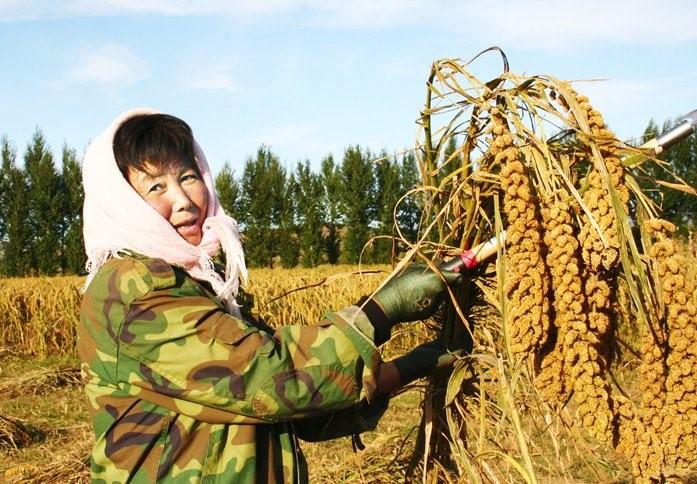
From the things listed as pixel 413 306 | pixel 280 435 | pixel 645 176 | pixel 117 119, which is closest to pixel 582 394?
pixel 413 306

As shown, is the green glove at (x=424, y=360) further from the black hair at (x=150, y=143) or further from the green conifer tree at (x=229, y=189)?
the green conifer tree at (x=229, y=189)

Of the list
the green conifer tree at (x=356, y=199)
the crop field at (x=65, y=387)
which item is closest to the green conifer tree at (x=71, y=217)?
the green conifer tree at (x=356, y=199)

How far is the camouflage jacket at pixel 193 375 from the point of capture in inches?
69.9

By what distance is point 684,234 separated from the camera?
18891 millimetres

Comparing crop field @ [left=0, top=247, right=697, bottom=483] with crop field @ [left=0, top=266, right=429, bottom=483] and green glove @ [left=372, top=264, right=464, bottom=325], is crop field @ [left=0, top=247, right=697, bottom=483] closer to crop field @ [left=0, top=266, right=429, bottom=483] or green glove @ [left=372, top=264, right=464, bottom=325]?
crop field @ [left=0, top=266, right=429, bottom=483]

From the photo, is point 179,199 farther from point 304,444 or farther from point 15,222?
point 15,222

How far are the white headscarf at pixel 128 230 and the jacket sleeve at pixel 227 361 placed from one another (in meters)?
0.13

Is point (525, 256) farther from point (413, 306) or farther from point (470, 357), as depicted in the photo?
point (470, 357)

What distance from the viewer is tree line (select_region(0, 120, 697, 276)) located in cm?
2984

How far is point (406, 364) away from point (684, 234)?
60.5 feet

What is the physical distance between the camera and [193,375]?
5.82ft

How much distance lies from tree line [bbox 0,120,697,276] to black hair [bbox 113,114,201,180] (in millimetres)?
26788

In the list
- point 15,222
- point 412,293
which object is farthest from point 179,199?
point 15,222

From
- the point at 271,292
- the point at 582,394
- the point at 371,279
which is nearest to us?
the point at 582,394
